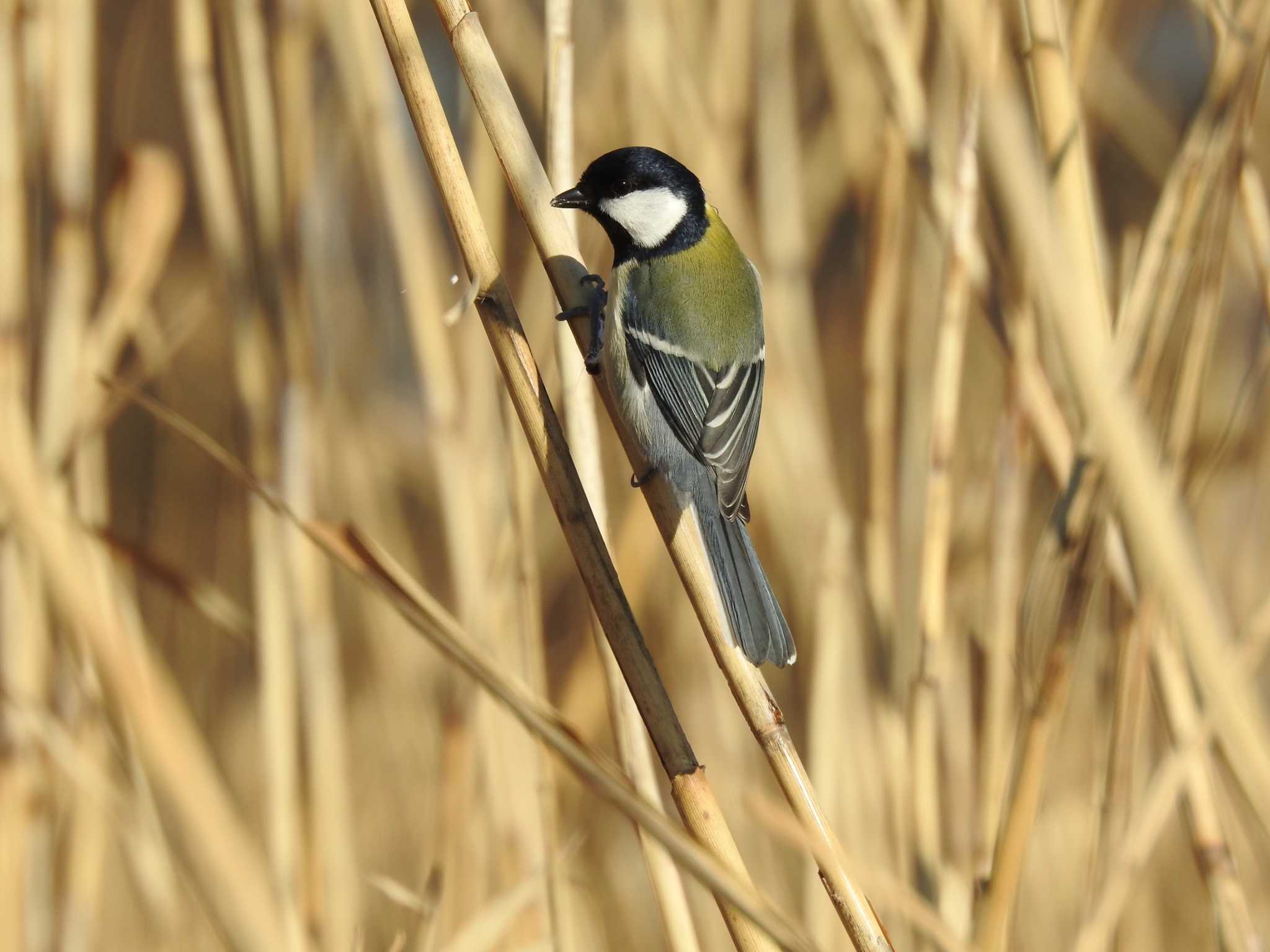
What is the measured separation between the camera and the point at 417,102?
0.66 m

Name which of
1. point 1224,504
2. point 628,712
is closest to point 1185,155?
point 628,712

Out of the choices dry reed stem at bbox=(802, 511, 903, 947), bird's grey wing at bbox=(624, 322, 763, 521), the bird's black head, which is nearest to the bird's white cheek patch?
the bird's black head

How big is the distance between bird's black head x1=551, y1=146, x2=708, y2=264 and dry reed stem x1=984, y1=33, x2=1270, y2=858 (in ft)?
2.01

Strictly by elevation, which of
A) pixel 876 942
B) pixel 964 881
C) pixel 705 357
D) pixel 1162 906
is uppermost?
pixel 705 357

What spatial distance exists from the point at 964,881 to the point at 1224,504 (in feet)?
2.79

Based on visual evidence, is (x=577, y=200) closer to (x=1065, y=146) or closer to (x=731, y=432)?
(x=731, y=432)

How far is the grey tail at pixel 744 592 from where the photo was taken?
0.78m

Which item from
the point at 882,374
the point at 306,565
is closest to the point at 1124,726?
the point at 882,374

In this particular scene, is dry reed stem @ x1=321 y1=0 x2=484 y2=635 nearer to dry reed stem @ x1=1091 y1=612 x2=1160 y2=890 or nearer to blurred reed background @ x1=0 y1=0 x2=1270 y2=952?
blurred reed background @ x1=0 y1=0 x2=1270 y2=952

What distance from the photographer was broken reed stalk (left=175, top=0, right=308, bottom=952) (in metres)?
1.03

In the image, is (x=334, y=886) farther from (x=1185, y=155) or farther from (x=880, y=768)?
(x=1185, y=155)

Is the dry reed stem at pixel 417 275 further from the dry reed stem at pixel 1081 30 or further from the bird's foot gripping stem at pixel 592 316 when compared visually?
the dry reed stem at pixel 1081 30

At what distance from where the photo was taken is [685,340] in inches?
43.4

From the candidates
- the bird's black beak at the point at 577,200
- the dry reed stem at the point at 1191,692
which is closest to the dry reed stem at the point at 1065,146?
the dry reed stem at the point at 1191,692
